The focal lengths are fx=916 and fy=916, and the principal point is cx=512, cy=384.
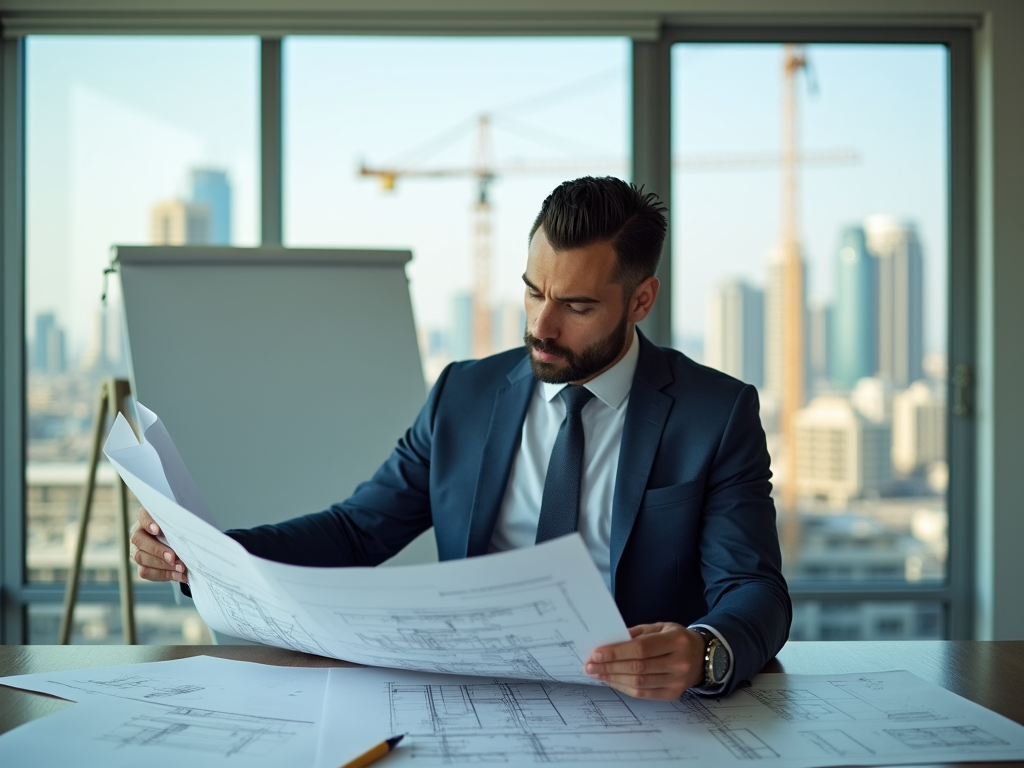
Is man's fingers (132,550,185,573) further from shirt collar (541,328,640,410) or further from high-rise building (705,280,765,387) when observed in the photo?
high-rise building (705,280,765,387)

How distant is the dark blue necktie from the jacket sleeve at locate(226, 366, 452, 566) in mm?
278

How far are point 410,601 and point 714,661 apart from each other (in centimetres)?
35

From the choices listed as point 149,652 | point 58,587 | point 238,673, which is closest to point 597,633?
point 238,673

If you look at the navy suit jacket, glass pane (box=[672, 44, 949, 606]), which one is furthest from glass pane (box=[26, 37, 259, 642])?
the navy suit jacket

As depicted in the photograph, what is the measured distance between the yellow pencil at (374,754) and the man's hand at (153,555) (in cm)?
49

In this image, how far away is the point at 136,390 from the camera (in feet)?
7.35

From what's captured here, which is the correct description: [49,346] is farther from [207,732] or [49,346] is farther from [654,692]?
[654,692]

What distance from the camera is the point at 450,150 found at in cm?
310

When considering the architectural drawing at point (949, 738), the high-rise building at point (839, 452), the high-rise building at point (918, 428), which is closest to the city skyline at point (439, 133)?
the high-rise building at point (918, 428)

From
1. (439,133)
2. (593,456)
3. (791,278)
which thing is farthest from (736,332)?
(593,456)

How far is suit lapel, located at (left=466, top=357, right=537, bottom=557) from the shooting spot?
1545 mm

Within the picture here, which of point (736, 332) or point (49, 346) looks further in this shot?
point (736, 332)

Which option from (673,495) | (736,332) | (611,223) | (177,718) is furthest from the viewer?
(736,332)

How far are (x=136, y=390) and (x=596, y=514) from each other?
1285 mm
